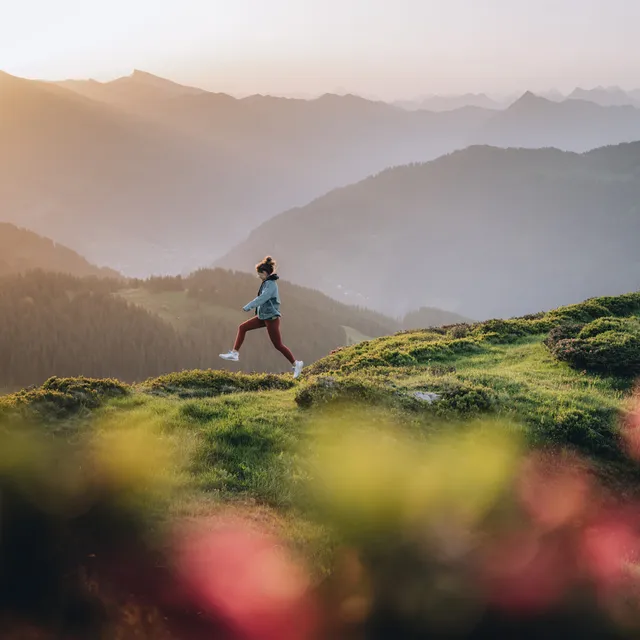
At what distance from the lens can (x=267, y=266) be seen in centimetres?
1614

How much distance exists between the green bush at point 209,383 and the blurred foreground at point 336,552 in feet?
11.5

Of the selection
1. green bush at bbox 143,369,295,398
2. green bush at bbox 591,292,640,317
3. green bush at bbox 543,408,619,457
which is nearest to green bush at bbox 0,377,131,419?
green bush at bbox 143,369,295,398

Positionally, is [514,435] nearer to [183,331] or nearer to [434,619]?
[434,619]

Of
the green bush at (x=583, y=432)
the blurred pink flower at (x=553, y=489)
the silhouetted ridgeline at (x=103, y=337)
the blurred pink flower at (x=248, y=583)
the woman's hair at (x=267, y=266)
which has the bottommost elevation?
the silhouetted ridgeline at (x=103, y=337)

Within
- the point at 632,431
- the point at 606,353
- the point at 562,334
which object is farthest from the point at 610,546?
the point at 562,334

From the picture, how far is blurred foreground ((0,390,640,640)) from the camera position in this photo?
6.93 meters

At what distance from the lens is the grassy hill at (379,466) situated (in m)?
7.88

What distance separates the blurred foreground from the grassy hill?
0.04 m

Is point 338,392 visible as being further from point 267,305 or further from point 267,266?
point 267,266


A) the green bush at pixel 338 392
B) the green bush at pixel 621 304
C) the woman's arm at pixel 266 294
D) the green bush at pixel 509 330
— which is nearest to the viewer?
the green bush at pixel 338 392

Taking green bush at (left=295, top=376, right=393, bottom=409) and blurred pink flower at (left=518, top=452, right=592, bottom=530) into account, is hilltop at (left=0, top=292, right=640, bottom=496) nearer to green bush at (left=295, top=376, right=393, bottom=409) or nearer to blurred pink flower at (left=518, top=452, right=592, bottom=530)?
green bush at (left=295, top=376, right=393, bottom=409)

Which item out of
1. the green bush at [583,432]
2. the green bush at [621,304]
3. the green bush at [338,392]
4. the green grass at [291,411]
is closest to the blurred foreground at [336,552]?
the green grass at [291,411]

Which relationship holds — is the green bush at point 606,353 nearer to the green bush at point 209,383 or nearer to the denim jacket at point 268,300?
the green bush at point 209,383

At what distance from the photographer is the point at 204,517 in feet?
27.9
